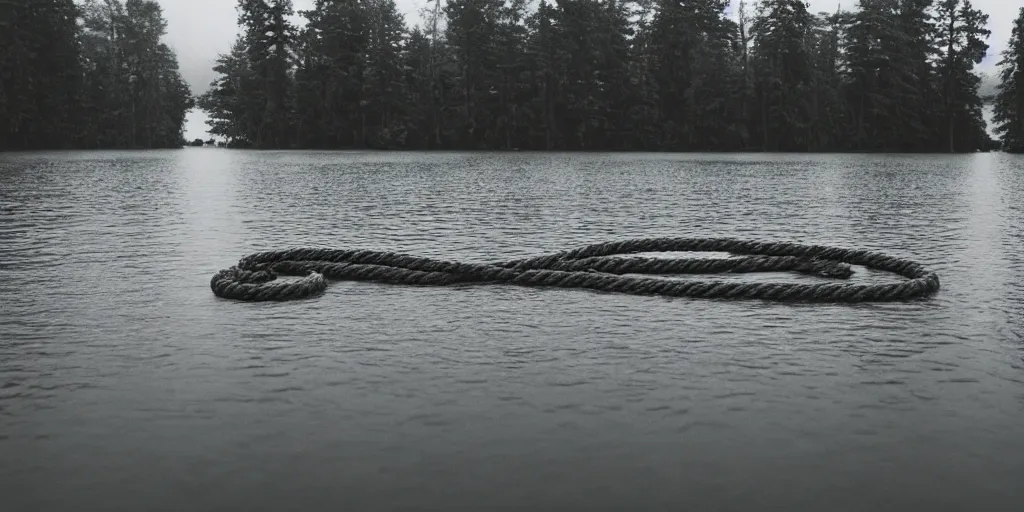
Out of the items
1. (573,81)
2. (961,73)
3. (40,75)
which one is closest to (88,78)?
(40,75)

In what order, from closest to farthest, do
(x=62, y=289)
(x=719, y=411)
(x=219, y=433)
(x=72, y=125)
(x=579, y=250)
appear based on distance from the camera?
(x=219, y=433)
(x=719, y=411)
(x=62, y=289)
(x=579, y=250)
(x=72, y=125)

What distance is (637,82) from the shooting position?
86750mm

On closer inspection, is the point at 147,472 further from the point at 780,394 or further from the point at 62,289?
the point at 62,289

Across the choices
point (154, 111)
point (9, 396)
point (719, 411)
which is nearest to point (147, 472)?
point (9, 396)

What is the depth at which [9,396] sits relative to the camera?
5.21 metres

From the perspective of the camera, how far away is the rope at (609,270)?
8211 millimetres

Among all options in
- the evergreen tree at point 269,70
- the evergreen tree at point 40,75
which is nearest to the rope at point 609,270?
the evergreen tree at point 40,75

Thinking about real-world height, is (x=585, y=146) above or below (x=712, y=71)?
below

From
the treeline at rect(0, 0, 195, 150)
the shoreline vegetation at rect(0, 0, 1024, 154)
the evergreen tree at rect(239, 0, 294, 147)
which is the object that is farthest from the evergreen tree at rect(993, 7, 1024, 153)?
the treeline at rect(0, 0, 195, 150)

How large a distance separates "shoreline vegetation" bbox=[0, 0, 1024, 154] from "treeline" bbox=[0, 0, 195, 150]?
0.66ft

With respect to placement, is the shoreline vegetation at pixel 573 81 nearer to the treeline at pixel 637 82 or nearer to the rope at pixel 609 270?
the treeline at pixel 637 82

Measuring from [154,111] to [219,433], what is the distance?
94628 millimetres

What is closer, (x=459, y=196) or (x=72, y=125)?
(x=459, y=196)

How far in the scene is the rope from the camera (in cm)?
821
